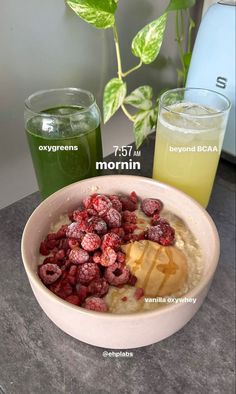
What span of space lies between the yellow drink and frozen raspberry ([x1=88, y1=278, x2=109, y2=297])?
0.81ft

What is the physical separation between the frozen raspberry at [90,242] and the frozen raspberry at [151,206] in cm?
11

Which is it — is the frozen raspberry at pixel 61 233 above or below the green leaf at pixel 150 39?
below

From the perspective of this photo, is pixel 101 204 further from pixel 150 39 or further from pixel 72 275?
pixel 150 39

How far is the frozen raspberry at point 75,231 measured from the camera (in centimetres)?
46

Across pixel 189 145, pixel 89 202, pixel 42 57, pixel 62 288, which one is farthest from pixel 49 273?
pixel 42 57

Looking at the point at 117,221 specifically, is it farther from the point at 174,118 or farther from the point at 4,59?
the point at 4,59

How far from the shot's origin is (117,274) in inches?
16.9

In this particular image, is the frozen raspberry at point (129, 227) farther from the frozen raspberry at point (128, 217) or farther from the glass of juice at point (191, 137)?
the glass of juice at point (191, 137)

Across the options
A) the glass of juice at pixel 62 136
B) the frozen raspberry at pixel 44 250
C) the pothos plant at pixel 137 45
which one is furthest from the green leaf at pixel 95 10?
the frozen raspberry at pixel 44 250

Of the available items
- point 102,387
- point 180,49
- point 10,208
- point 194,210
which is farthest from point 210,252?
point 180,49

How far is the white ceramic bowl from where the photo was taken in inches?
14.0

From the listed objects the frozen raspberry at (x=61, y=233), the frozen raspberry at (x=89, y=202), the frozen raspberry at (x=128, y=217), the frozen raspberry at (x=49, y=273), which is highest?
the frozen raspberry at (x=89, y=202)

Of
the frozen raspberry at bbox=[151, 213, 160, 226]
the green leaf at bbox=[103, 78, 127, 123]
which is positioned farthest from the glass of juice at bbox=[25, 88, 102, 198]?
the frozen raspberry at bbox=[151, 213, 160, 226]

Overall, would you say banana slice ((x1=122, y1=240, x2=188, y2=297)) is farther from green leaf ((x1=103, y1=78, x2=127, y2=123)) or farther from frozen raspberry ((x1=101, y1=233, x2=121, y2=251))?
green leaf ((x1=103, y1=78, x2=127, y2=123))
